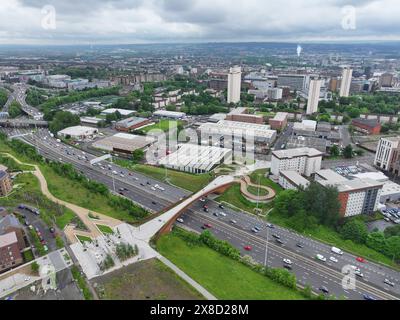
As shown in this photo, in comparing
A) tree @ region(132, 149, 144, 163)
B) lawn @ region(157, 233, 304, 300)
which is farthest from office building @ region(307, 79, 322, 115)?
lawn @ region(157, 233, 304, 300)

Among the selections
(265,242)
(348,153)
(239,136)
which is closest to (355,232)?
(265,242)

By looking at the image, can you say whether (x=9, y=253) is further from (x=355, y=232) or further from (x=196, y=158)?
(x=355, y=232)


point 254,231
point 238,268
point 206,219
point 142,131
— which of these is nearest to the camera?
point 238,268

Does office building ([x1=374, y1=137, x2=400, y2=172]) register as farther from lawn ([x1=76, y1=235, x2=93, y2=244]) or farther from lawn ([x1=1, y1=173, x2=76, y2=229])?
lawn ([x1=1, y1=173, x2=76, y2=229])

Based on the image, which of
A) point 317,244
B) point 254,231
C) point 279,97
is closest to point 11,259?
point 254,231

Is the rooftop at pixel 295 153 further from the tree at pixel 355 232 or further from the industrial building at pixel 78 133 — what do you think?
the industrial building at pixel 78 133

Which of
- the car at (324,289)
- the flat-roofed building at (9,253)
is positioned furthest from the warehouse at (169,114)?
the car at (324,289)

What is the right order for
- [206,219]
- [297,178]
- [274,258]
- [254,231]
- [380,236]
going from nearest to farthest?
[274,258], [380,236], [254,231], [206,219], [297,178]

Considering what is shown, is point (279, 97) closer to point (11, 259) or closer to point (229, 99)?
point (229, 99)
